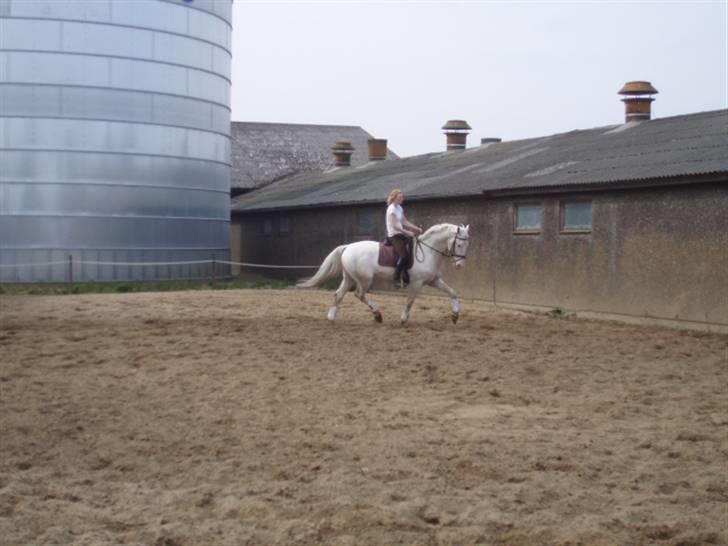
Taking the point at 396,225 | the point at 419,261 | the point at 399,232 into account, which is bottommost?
the point at 419,261

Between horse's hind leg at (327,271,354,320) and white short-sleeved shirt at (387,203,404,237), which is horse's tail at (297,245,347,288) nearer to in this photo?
horse's hind leg at (327,271,354,320)

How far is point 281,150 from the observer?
42.3 metres

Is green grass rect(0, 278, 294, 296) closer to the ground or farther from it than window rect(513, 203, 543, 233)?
closer to the ground

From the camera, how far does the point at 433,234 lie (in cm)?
1580

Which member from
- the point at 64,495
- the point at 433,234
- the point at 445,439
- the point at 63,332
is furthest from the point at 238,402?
the point at 433,234

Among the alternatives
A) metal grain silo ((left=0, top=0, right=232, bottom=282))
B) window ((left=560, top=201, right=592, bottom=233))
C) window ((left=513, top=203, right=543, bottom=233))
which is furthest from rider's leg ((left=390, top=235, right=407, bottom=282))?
metal grain silo ((left=0, top=0, right=232, bottom=282))

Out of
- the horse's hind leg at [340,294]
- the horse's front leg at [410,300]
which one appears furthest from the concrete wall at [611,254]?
the horse's hind leg at [340,294]

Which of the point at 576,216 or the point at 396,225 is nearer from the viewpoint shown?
the point at 396,225

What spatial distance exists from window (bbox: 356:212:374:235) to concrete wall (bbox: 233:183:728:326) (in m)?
1.86

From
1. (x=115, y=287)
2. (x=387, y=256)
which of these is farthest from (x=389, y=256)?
(x=115, y=287)

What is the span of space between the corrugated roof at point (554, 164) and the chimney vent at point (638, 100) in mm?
788

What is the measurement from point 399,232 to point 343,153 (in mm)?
24086

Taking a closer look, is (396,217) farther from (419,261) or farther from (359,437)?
(359,437)

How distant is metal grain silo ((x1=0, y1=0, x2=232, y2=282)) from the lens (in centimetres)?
2348
